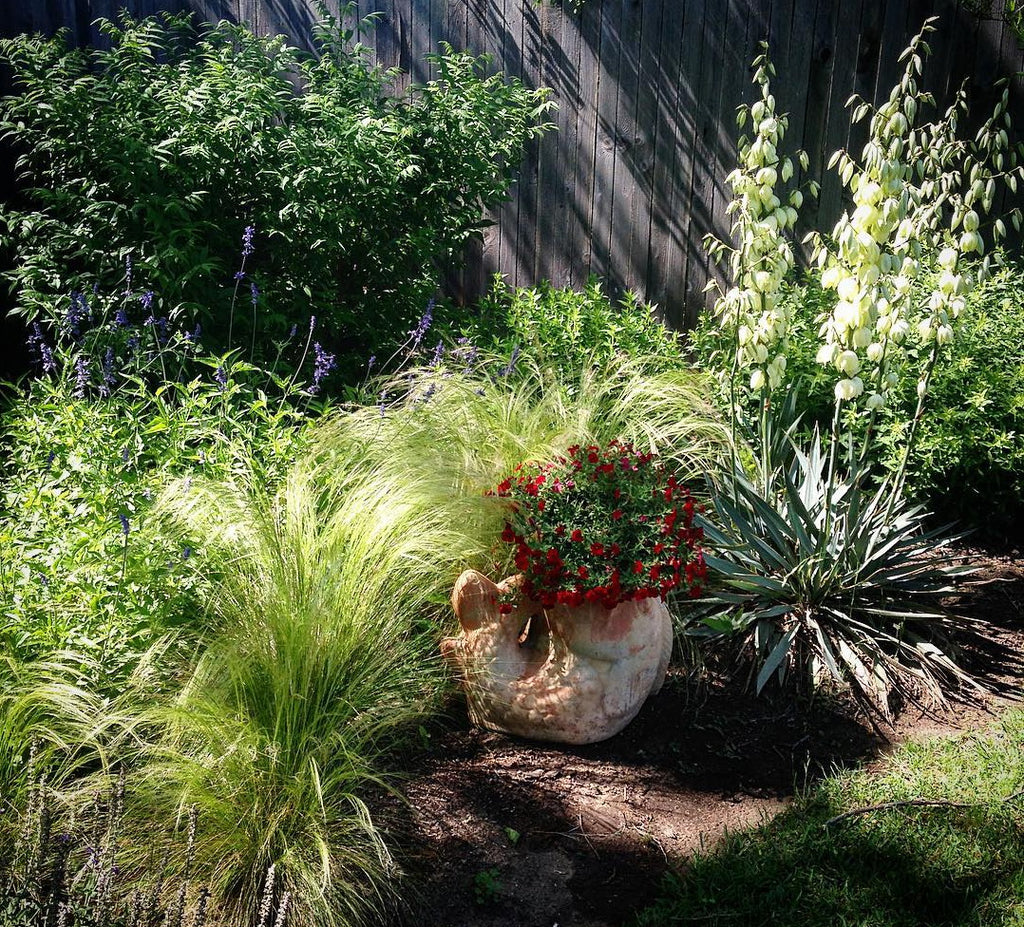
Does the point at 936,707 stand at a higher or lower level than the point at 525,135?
lower

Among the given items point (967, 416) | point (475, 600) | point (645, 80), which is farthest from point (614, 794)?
point (645, 80)

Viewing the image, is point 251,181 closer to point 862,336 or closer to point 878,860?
point 862,336

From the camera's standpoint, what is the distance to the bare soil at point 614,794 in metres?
2.75

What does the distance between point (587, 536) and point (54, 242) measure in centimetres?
288

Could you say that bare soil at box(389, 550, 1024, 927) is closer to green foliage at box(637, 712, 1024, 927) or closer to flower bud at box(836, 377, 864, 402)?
green foliage at box(637, 712, 1024, 927)

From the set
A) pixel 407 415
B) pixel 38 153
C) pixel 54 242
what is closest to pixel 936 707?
pixel 407 415

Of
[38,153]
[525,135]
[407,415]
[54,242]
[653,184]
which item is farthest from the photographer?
[653,184]

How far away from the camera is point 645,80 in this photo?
6.06 meters

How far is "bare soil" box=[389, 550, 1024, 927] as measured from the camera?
2.75m

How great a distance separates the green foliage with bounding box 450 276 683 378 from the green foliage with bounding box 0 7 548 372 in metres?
0.44

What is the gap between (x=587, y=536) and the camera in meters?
3.37

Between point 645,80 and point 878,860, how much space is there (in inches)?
181

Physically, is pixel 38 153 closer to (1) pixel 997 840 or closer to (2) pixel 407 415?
(2) pixel 407 415

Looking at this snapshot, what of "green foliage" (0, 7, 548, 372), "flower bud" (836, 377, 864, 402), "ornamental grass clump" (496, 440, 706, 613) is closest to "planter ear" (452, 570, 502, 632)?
"ornamental grass clump" (496, 440, 706, 613)
